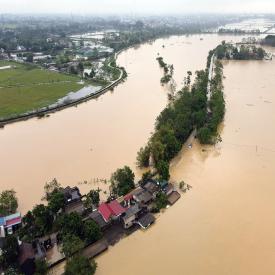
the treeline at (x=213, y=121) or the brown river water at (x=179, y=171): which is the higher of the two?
the treeline at (x=213, y=121)

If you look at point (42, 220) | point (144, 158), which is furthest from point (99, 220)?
point (144, 158)

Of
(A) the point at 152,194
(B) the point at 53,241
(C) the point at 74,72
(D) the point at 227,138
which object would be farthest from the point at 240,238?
(C) the point at 74,72

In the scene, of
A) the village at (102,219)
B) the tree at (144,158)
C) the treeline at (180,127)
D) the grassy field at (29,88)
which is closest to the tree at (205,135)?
the treeline at (180,127)

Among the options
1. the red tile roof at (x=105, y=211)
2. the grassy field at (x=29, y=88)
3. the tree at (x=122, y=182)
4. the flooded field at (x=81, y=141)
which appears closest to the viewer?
the red tile roof at (x=105, y=211)

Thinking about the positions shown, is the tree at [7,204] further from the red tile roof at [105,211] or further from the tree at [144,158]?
the tree at [144,158]

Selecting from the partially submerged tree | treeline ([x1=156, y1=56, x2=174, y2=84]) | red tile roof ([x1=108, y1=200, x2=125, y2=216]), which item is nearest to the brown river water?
red tile roof ([x1=108, y1=200, x2=125, y2=216])

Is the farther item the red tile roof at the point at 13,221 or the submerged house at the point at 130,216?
the submerged house at the point at 130,216
